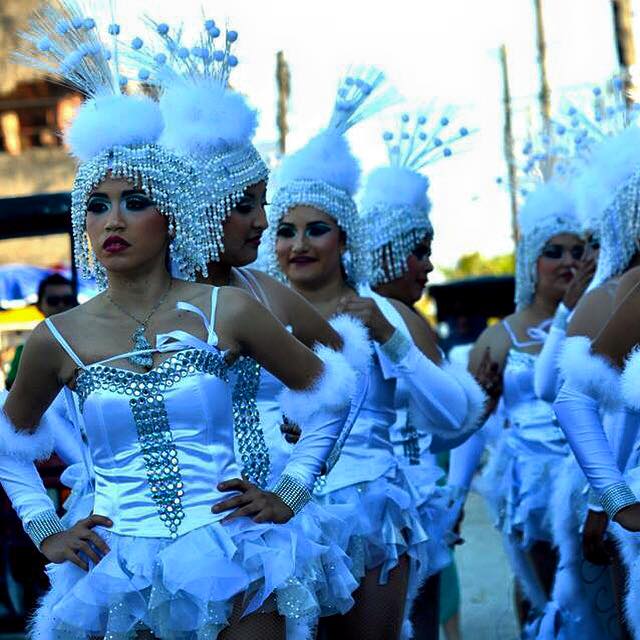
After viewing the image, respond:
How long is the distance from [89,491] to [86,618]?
1.67 feet

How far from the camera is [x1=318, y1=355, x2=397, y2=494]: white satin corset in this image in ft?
17.6

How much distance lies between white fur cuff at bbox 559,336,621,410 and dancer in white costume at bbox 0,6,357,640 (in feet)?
2.76

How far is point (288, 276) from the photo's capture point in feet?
19.3

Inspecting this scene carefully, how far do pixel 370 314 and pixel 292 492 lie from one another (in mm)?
1554

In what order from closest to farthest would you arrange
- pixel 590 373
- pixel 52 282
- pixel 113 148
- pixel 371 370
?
1. pixel 113 148
2. pixel 590 373
3. pixel 371 370
4. pixel 52 282

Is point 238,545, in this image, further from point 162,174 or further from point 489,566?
point 489,566

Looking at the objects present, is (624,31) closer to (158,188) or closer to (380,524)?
(380,524)

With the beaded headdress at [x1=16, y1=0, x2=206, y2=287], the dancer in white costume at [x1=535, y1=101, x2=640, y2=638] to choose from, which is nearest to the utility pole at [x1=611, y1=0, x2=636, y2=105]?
the dancer in white costume at [x1=535, y1=101, x2=640, y2=638]

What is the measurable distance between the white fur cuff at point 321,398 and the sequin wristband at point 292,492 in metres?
0.20

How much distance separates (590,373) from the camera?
4602 mm

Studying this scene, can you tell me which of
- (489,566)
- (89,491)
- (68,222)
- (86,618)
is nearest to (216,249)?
(89,491)

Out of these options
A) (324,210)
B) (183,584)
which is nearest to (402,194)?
(324,210)

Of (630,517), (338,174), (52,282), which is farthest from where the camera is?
(52,282)

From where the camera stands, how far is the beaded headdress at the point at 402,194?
22.9ft
